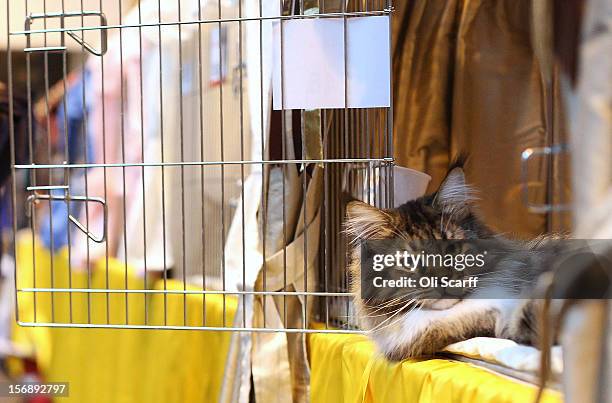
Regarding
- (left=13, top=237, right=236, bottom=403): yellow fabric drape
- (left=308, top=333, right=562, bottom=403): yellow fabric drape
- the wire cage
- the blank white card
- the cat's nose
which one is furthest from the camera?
(left=13, top=237, right=236, bottom=403): yellow fabric drape

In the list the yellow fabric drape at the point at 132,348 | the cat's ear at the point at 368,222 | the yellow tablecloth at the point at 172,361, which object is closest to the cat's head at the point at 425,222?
the cat's ear at the point at 368,222

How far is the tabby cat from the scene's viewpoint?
95cm

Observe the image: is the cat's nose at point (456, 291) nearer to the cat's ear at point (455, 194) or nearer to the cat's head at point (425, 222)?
the cat's head at point (425, 222)

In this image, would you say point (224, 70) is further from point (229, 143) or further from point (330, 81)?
point (330, 81)

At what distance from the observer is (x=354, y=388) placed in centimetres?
117

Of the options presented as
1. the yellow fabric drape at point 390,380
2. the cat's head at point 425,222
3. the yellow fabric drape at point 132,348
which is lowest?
the yellow fabric drape at point 132,348

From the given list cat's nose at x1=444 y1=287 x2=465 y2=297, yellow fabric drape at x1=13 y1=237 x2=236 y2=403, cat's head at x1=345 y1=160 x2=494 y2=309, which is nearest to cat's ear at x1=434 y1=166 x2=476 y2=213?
cat's head at x1=345 y1=160 x2=494 y2=309

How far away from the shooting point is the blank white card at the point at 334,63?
109 cm

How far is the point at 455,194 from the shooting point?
42.8 inches

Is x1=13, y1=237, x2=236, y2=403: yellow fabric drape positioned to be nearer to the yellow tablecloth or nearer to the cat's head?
the yellow tablecloth

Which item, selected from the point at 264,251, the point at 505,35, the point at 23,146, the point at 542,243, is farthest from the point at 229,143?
the point at 542,243

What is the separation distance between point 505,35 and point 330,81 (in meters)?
0.28

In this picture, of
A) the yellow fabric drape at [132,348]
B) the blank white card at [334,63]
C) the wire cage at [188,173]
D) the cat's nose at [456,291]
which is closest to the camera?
the cat's nose at [456,291]

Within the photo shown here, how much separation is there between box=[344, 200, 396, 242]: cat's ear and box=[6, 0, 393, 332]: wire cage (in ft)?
0.22
